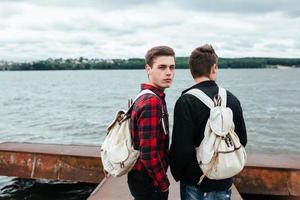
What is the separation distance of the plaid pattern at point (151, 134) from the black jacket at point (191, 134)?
0.11 m

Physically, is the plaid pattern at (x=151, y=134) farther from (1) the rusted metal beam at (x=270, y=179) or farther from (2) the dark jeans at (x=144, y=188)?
(1) the rusted metal beam at (x=270, y=179)

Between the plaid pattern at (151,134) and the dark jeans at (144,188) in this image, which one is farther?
the dark jeans at (144,188)

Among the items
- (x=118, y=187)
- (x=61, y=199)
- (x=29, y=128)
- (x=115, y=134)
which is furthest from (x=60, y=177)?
(x=29, y=128)

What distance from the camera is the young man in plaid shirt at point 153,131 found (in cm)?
289

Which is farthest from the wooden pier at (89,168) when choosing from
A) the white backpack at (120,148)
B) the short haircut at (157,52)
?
the short haircut at (157,52)

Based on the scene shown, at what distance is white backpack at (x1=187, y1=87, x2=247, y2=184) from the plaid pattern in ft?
0.92

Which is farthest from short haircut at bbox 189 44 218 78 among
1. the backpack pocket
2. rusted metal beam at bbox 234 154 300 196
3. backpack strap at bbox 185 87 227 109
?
rusted metal beam at bbox 234 154 300 196

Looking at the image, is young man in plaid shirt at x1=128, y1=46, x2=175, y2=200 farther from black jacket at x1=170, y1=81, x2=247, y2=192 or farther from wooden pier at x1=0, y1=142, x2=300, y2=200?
wooden pier at x1=0, y1=142, x2=300, y2=200

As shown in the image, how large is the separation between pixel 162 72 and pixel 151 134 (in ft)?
1.58

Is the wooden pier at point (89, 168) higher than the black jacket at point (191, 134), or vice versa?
the black jacket at point (191, 134)

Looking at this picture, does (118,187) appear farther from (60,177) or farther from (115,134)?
(115,134)

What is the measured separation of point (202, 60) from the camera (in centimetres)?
298

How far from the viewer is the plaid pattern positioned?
2.88m

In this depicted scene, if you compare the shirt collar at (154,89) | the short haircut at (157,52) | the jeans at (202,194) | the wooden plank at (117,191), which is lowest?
the wooden plank at (117,191)
